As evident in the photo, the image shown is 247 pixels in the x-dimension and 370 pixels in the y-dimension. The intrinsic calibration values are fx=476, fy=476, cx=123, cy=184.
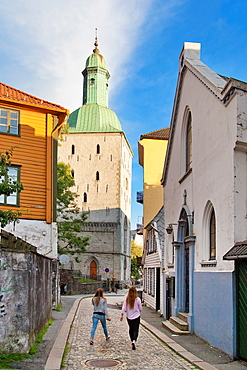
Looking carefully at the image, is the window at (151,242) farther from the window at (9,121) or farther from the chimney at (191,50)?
the chimney at (191,50)

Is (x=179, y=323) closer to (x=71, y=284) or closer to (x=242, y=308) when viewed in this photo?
(x=242, y=308)

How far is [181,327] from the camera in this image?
550 inches

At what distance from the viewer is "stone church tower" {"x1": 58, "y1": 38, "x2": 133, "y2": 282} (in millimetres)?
62812

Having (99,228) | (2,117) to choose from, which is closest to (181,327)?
(2,117)

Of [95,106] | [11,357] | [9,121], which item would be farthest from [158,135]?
[95,106]

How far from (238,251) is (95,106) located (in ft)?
205

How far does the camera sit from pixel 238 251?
9.21 metres

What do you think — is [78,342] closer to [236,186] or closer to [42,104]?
[236,186]

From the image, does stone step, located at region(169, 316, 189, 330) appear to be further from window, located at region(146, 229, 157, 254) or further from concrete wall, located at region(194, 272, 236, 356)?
window, located at region(146, 229, 157, 254)

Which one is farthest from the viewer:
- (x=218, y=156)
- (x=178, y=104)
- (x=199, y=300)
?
(x=178, y=104)

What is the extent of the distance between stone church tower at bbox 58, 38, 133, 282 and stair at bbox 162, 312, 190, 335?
46.5 metres

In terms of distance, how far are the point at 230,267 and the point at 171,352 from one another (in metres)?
2.44

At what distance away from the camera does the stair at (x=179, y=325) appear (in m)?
13.7

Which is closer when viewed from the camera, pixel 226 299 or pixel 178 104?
pixel 226 299
